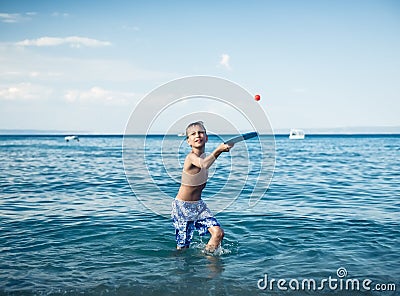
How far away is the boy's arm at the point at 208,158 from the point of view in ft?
21.8

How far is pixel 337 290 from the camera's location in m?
7.02

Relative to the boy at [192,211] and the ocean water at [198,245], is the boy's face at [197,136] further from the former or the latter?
the ocean water at [198,245]

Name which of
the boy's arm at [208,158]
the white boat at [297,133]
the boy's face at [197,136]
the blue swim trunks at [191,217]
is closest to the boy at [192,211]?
the blue swim trunks at [191,217]

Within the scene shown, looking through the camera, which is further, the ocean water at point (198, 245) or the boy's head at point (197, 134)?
the boy's head at point (197, 134)

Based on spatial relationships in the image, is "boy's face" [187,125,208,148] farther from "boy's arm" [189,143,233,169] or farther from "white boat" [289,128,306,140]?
"white boat" [289,128,306,140]

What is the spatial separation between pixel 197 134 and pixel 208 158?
99cm

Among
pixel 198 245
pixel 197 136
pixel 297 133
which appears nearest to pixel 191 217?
pixel 198 245

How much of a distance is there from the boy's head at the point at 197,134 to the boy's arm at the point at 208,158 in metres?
0.30

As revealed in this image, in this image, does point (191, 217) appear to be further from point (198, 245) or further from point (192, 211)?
point (198, 245)

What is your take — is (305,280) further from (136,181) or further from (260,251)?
(136,181)

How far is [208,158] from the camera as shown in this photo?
702 cm

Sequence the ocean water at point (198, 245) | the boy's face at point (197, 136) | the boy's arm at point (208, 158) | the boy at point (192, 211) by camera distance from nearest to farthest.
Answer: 1. the boy's arm at point (208, 158)
2. the ocean water at point (198, 245)
3. the boy's face at point (197, 136)
4. the boy at point (192, 211)

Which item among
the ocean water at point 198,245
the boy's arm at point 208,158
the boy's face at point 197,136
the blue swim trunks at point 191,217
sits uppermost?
the boy's face at point 197,136

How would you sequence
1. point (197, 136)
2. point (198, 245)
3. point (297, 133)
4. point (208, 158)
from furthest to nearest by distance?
1. point (297, 133)
2. point (198, 245)
3. point (197, 136)
4. point (208, 158)
